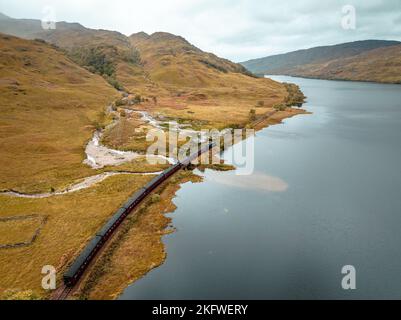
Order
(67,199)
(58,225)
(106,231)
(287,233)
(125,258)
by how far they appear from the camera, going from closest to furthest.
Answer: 1. (125,258)
2. (106,231)
3. (287,233)
4. (58,225)
5. (67,199)

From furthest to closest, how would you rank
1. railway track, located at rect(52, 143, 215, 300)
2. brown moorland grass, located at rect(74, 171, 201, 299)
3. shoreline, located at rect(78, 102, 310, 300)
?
1. brown moorland grass, located at rect(74, 171, 201, 299)
2. shoreline, located at rect(78, 102, 310, 300)
3. railway track, located at rect(52, 143, 215, 300)

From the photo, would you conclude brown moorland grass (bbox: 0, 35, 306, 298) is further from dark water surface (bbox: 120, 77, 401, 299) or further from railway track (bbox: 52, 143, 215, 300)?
dark water surface (bbox: 120, 77, 401, 299)

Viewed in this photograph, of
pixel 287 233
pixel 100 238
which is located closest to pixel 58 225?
pixel 100 238

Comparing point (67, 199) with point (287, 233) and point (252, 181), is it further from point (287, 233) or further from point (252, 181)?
point (287, 233)

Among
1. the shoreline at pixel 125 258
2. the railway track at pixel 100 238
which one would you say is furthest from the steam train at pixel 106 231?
the shoreline at pixel 125 258

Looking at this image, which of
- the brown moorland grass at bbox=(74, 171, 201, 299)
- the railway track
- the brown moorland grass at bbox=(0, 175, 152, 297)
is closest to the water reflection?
the railway track

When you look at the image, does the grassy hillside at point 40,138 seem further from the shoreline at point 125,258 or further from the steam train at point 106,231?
the shoreline at point 125,258
